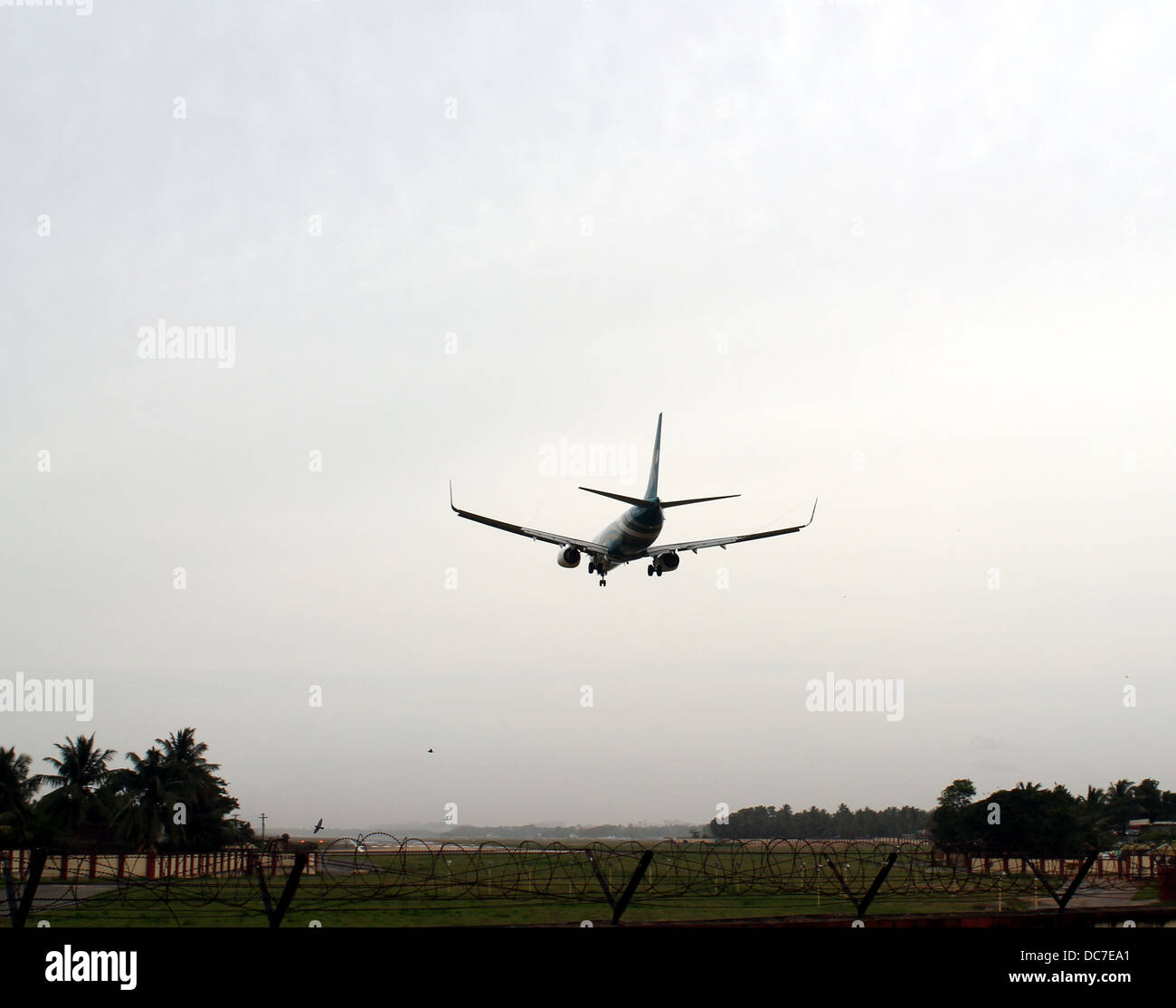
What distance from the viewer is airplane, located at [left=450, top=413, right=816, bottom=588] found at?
46031 mm

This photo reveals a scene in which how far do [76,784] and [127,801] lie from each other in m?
6.27

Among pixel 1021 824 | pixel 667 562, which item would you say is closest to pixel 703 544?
pixel 667 562

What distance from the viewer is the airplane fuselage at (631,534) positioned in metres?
45.9

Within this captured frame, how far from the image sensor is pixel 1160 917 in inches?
821

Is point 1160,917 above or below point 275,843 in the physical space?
above

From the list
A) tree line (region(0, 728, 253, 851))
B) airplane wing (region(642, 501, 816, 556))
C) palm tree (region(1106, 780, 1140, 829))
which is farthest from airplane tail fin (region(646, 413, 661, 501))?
palm tree (region(1106, 780, 1140, 829))

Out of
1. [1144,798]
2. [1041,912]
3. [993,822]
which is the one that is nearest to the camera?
[1041,912]

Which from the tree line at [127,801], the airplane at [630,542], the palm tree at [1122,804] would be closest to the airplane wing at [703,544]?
the airplane at [630,542]

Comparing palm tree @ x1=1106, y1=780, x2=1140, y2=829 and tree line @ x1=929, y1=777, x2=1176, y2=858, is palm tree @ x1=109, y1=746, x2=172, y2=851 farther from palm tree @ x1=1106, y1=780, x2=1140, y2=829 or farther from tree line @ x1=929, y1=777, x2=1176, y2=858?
palm tree @ x1=1106, y1=780, x2=1140, y2=829

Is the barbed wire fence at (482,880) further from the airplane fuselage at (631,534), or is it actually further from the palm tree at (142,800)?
the palm tree at (142,800)
